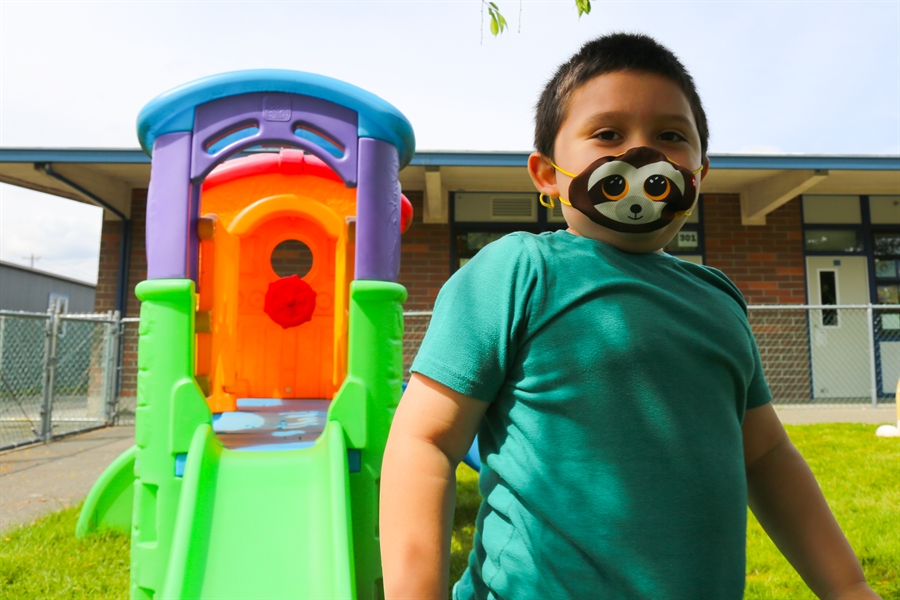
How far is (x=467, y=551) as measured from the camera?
396 cm

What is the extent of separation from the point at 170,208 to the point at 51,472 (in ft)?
14.1

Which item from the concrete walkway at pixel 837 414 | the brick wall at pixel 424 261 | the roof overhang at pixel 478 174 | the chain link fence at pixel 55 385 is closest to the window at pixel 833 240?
the roof overhang at pixel 478 174

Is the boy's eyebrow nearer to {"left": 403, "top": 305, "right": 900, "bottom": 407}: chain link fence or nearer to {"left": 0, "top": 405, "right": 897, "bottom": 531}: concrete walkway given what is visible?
{"left": 0, "top": 405, "right": 897, "bottom": 531}: concrete walkway

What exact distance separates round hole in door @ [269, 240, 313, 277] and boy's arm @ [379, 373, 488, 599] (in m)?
9.59

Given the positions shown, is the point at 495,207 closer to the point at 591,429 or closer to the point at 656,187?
the point at 656,187

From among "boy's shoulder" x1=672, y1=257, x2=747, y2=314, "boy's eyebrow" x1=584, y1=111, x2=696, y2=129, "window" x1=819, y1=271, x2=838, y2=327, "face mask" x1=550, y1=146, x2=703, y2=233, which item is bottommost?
"boy's shoulder" x1=672, y1=257, x2=747, y2=314

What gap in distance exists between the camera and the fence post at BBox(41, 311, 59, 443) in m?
7.52

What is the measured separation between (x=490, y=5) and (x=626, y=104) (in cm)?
156

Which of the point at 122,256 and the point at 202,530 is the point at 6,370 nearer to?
the point at 122,256

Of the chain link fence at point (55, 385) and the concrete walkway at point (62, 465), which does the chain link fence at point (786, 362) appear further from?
the concrete walkway at point (62, 465)

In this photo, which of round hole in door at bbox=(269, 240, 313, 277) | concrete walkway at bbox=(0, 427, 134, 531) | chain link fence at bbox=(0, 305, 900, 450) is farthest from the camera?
round hole in door at bbox=(269, 240, 313, 277)

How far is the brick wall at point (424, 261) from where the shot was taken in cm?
1046

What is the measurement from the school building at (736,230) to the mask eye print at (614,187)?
28.4ft

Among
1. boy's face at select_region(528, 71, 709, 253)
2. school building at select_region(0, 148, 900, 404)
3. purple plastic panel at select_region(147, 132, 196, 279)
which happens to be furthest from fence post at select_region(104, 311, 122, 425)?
boy's face at select_region(528, 71, 709, 253)
